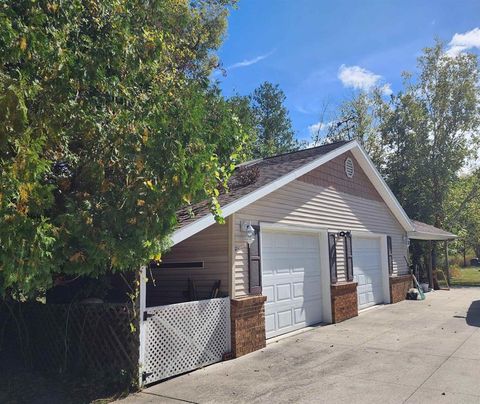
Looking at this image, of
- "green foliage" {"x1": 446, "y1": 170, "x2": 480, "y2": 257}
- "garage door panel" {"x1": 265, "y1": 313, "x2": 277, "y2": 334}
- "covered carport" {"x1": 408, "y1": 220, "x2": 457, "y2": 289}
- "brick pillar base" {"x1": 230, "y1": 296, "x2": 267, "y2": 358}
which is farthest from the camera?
"green foliage" {"x1": 446, "y1": 170, "x2": 480, "y2": 257}

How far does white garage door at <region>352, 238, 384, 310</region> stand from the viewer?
1320cm

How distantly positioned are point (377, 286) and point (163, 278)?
8.63m

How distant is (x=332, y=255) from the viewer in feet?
36.5

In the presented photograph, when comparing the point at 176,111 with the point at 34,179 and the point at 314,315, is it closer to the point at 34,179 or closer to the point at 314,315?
the point at 34,179

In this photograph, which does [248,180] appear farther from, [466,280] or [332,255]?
[466,280]

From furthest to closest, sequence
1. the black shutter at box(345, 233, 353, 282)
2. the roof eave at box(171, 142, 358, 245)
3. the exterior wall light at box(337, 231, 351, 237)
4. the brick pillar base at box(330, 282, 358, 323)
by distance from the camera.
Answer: the black shutter at box(345, 233, 353, 282) < the exterior wall light at box(337, 231, 351, 237) < the brick pillar base at box(330, 282, 358, 323) < the roof eave at box(171, 142, 358, 245)

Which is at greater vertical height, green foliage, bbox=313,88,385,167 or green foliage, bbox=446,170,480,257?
green foliage, bbox=313,88,385,167

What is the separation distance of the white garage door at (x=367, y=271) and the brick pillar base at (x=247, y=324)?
5522 mm

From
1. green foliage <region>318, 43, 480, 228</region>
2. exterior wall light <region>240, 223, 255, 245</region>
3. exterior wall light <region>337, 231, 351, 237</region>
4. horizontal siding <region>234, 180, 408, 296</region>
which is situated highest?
green foliage <region>318, 43, 480, 228</region>

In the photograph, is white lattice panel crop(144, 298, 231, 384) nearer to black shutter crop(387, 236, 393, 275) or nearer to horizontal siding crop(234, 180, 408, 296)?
horizontal siding crop(234, 180, 408, 296)

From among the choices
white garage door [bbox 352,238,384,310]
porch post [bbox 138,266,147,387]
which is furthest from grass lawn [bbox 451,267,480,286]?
porch post [bbox 138,266,147,387]

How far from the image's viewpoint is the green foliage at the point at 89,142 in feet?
11.2

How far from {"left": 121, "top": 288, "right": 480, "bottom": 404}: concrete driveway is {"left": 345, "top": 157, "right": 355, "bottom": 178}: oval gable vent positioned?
4569 millimetres

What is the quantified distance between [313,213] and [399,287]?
23.0 feet
